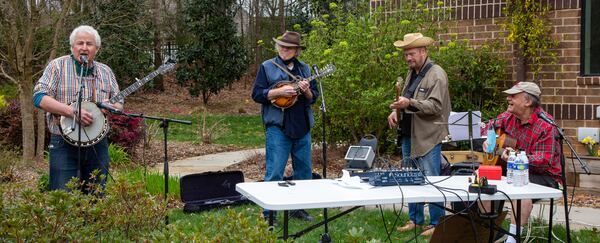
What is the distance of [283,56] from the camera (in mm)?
6617

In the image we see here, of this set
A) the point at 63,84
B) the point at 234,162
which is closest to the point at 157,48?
the point at 234,162

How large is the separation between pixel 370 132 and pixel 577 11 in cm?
326

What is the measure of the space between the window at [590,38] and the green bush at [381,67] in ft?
3.69

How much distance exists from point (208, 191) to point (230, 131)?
10307 mm

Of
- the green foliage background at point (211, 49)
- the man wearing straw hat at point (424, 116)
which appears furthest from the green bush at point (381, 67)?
the green foliage background at point (211, 49)

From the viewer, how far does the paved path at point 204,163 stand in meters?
11.0

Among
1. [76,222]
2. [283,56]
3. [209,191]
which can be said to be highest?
[283,56]

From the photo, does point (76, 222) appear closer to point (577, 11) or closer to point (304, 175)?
point (304, 175)

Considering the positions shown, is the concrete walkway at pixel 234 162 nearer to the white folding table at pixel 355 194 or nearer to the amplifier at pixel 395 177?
the white folding table at pixel 355 194

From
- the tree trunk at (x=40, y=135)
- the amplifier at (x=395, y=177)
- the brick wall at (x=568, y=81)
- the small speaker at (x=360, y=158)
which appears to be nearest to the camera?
the amplifier at (x=395, y=177)

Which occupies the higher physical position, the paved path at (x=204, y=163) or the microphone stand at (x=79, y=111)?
the microphone stand at (x=79, y=111)

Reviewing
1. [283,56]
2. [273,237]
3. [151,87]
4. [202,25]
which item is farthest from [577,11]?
[151,87]

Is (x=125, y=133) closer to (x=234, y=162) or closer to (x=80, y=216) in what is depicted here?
(x=234, y=162)

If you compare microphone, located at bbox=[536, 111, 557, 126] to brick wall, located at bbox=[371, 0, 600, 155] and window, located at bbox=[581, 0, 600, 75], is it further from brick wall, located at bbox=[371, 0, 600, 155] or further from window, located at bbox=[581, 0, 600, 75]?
window, located at bbox=[581, 0, 600, 75]
